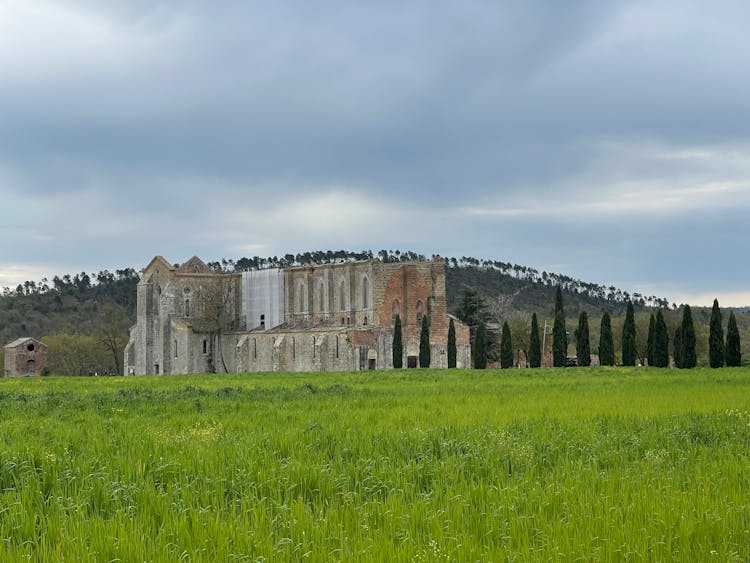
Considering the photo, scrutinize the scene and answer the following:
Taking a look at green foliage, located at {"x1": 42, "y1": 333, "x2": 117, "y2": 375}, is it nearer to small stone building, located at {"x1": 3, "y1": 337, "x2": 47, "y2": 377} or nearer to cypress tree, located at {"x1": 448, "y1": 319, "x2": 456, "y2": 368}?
small stone building, located at {"x1": 3, "y1": 337, "x2": 47, "y2": 377}

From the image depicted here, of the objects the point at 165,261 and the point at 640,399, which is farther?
the point at 165,261

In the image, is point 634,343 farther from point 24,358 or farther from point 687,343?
point 24,358

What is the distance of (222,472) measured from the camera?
10133mm

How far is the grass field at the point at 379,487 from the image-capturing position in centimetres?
701

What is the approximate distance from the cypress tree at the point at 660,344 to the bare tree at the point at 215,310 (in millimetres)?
36972

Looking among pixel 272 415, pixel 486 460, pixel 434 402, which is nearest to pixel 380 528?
pixel 486 460

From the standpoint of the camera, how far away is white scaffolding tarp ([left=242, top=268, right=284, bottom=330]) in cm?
7550

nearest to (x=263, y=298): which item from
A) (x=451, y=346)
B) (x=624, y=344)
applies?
(x=451, y=346)

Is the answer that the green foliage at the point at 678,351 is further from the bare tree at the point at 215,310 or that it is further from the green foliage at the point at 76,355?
the green foliage at the point at 76,355

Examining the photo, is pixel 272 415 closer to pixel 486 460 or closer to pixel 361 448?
pixel 361 448

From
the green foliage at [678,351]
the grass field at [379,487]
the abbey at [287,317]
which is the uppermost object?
the abbey at [287,317]

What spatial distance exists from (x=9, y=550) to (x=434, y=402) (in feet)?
51.0

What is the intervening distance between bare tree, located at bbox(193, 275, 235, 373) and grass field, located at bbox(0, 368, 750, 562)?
58.2 metres

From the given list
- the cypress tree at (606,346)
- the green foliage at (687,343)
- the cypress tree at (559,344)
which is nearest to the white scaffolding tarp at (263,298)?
the cypress tree at (559,344)
